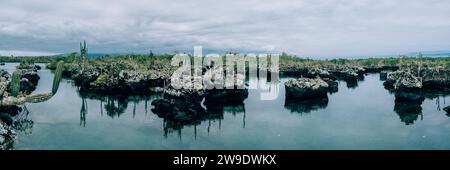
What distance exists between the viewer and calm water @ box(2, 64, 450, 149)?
30547 millimetres

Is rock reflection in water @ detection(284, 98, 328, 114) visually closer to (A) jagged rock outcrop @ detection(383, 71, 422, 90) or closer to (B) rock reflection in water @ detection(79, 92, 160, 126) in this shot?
(A) jagged rock outcrop @ detection(383, 71, 422, 90)

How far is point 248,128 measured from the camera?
36.6 meters

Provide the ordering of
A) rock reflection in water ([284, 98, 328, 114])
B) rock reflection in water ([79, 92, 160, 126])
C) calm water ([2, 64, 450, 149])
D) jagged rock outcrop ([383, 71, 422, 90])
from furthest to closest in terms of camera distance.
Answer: jagged rock outcrop ([383, 71, 422, 90]) → rock reflection in water ([284, 98, 328, 114]) → rock reflection in water ([79, 92, 160, 126]) → calm water ([2, 64, 450, 149])

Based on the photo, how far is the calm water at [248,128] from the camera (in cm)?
3055

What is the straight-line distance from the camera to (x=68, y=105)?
163 feet

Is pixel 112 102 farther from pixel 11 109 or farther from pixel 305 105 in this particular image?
pixel 305 105

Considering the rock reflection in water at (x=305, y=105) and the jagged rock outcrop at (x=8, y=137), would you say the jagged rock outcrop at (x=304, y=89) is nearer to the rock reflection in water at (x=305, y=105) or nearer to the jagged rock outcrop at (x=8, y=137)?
the rock reflection in water at (x=305, y=105)

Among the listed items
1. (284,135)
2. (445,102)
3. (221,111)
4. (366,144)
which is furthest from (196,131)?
(445,102)

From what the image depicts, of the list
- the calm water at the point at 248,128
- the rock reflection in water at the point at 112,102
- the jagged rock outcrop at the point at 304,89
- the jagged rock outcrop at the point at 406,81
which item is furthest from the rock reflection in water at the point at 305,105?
the rock reflection in water at the point at 112,102

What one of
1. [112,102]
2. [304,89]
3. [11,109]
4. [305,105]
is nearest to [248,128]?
[305,105]

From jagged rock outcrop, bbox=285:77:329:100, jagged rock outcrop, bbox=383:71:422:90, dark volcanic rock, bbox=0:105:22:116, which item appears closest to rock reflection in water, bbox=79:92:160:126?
dark volcanic rock, bbox=0:105:22:116

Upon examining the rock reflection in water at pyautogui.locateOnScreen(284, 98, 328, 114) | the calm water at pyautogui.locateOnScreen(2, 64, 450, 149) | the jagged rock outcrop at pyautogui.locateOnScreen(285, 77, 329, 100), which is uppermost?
the jagged rock outcrop at pyautogui.locateOnScreen(285, 77, 329, 100)

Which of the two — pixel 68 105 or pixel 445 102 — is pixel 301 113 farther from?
pixel 68 105
